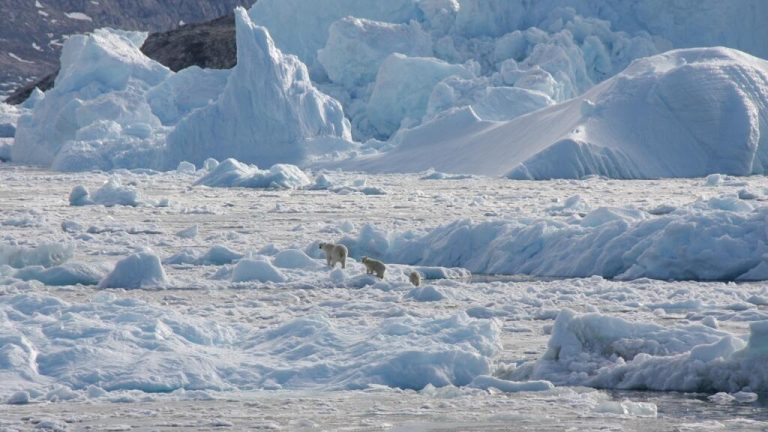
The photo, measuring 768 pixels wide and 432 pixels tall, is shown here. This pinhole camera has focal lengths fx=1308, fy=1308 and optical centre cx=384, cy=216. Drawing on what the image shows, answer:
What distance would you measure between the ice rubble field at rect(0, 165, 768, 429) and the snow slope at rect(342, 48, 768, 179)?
→ 4746 millimetres

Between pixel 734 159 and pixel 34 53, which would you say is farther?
pixel 34 53

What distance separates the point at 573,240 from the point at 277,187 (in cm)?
1096

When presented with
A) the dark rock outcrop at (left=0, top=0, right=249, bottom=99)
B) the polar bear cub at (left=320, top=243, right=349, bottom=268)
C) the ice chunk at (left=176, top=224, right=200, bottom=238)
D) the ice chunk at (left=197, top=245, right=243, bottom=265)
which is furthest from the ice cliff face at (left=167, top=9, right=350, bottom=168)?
the dark rock outcrop at (left=0, top=0, right=249, bottom=99)

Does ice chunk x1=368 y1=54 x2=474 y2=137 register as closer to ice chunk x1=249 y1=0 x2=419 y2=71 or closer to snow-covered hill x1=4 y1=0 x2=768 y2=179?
snow-covered hill x1=4 y1=0 x2=768 y2=179

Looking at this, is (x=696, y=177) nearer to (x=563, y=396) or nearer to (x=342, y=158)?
(x=342, y=158)

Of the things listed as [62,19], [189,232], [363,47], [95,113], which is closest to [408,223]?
[189,232]

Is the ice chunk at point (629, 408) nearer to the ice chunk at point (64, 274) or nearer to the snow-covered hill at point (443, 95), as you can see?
the ice chunk at point (64, 274)

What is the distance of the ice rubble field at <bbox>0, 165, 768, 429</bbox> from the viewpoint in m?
5.70

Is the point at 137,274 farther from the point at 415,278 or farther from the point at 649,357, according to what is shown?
the point at 649,357

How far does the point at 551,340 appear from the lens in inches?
242

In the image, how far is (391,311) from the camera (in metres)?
7.74

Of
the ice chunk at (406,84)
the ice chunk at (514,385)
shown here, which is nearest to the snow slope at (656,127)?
the ice chunk at (406,84)

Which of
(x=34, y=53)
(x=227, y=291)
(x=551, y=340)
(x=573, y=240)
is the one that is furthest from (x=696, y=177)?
(x=34, y=53)

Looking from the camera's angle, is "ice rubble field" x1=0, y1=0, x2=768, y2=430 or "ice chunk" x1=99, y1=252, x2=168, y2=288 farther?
"ice chunk" x1=99, y1=252, x2=168, y2=288
